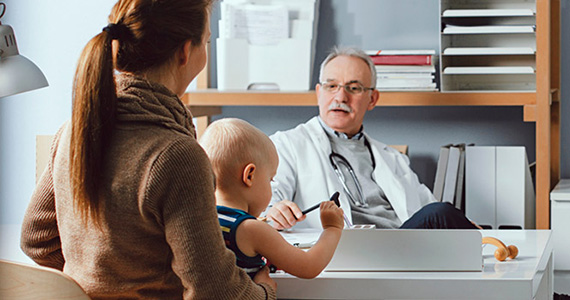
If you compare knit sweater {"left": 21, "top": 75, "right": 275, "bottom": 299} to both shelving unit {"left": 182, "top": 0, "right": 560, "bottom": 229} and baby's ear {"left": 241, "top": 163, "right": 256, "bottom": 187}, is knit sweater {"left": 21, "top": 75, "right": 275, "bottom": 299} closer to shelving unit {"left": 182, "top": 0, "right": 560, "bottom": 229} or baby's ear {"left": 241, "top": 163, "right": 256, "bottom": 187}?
baby's ear {"left": 241, "top": 163, "right": 256, "bottom": 187}

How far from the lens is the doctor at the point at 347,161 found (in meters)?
2.36

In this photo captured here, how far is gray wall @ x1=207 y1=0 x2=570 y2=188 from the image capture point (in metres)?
2.82

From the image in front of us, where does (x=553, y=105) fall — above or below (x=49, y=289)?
above

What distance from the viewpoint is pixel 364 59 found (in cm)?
254

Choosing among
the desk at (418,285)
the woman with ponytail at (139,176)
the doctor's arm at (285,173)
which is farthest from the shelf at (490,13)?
the woman with ponytail at (139,176)

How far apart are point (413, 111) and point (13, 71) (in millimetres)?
1661

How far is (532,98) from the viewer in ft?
7.82

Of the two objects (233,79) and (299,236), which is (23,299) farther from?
(233,79)

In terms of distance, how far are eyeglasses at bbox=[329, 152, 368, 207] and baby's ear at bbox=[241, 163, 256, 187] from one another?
1.18 meters

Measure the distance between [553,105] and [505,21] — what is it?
358mm

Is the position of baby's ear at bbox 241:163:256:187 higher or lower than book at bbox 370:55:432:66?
lower

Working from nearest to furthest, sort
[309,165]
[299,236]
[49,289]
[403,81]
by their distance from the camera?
[49,289] → [299,236] → [309,165] → [403,81]

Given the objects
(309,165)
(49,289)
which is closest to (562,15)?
(309,165)

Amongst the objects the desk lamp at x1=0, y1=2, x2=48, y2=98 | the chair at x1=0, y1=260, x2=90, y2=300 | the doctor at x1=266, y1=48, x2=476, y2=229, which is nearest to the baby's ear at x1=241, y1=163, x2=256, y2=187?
the chair at x1=0, y1=260, x2=90, y2=300
